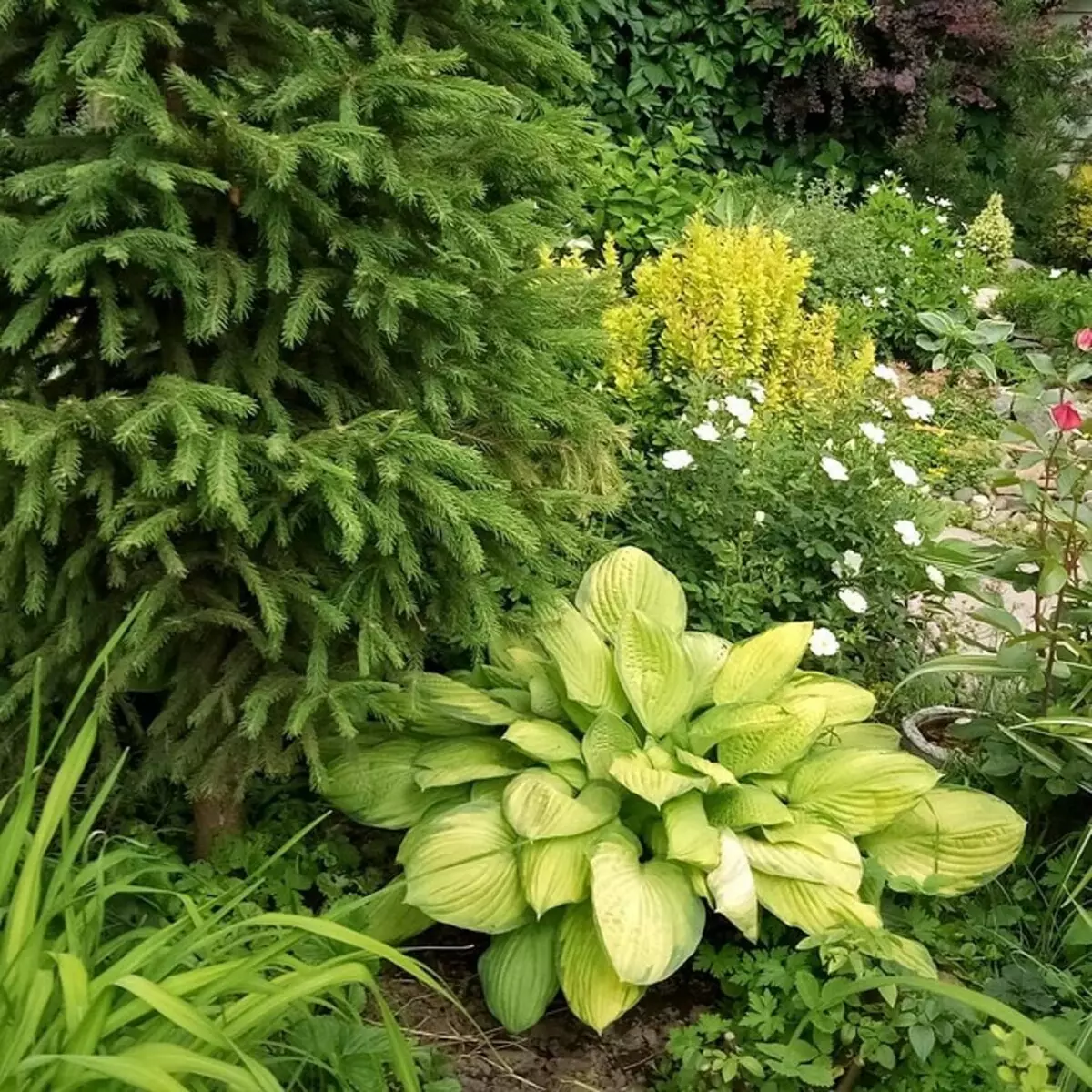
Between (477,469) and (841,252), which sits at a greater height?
(477,469)

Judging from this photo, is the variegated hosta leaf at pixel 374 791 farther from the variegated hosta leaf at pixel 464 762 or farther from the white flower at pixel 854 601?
the white flower at pixel 854 601

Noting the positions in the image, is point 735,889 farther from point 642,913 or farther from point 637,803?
point 637,803

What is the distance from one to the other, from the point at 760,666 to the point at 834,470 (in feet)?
2.29

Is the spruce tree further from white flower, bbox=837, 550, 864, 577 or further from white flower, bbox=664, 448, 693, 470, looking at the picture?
white flower, bbox=837, 550, 864, 577

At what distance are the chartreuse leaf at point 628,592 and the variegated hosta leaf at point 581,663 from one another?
16cm

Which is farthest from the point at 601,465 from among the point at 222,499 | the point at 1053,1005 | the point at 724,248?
the point at 724,248

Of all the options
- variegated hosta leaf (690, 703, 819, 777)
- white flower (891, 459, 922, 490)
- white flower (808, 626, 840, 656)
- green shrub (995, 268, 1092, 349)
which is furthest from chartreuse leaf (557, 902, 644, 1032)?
green shrub (995, 268, 1092, 349)

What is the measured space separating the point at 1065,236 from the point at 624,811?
6286mm

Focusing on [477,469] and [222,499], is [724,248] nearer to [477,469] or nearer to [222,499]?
[477,469]

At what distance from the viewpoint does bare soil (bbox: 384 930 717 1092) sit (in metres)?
2.09

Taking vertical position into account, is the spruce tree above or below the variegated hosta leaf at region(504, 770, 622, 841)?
above

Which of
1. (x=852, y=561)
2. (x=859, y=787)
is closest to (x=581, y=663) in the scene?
(x=859, y=787)

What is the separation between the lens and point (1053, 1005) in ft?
6.75

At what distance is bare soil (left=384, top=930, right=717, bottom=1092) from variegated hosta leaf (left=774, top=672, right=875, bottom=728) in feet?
1.94
